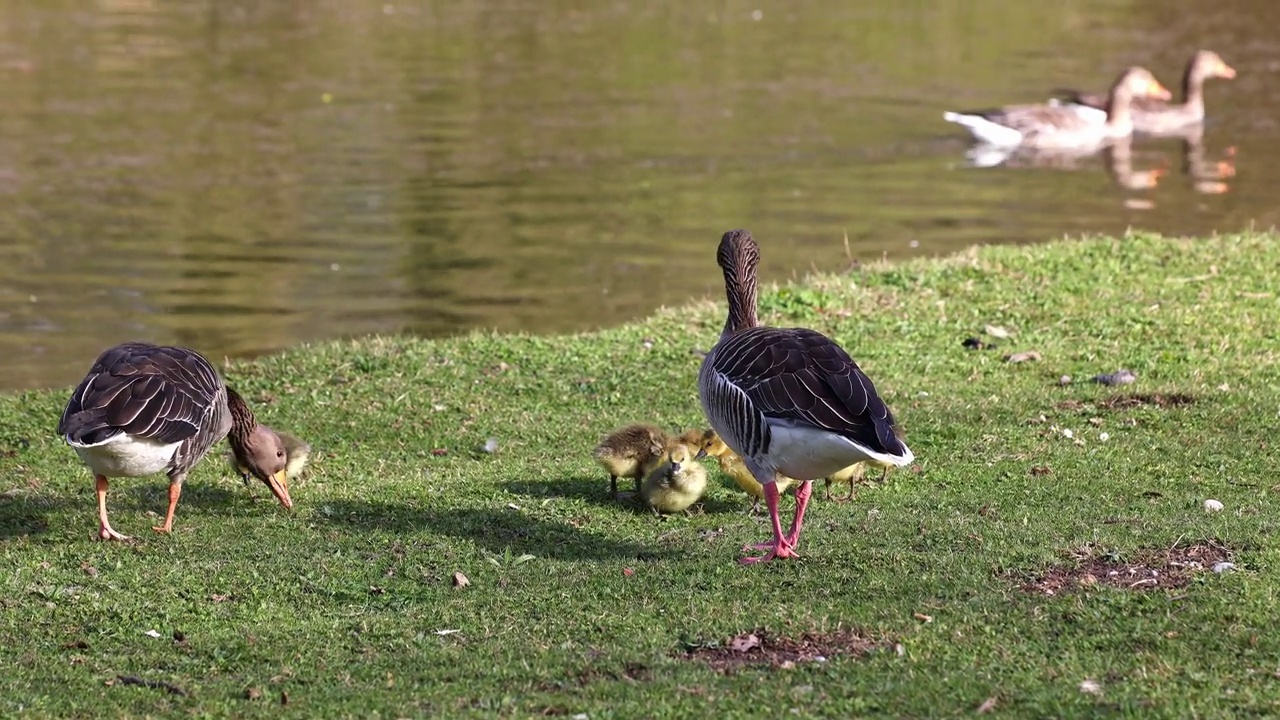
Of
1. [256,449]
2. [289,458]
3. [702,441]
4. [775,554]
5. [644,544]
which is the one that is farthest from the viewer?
[289,458]

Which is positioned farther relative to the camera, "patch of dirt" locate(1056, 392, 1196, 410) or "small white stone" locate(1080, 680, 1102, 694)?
"patch of dirt" locate(1056, 392, 1196, 410)

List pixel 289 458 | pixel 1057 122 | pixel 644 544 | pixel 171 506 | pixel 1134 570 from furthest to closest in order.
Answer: pixel 1057 122, pixel 289 458, pixel 171 506, pixel 644 544, pixel 1134 570

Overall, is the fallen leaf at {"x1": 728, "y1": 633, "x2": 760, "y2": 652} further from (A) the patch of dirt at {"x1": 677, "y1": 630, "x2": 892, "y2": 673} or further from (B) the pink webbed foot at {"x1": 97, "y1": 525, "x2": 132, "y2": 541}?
(B) the pink webbed foot at {"x1": 97, "y1": 525, "x2": 132, "y2": 541}

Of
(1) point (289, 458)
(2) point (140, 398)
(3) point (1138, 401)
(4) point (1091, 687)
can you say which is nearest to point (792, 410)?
(4) point (1091, 687)

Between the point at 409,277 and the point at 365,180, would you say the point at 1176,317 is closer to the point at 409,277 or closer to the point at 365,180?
the point at 409,277

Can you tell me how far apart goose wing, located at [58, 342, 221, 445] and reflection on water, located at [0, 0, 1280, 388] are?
6.21 m

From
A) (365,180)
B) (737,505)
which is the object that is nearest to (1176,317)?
(737,505)

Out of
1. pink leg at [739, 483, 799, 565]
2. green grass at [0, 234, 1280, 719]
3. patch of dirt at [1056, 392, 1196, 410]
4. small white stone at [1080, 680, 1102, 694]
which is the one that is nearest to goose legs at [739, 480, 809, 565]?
pink leg at [739, 483, 799, 565]

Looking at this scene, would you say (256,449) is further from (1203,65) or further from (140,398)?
(1203,65)

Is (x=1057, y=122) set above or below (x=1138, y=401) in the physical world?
below

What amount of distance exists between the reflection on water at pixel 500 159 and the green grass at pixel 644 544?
4243 mm

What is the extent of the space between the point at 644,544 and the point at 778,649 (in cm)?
205

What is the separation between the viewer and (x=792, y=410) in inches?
283

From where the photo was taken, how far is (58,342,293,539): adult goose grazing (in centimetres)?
768
